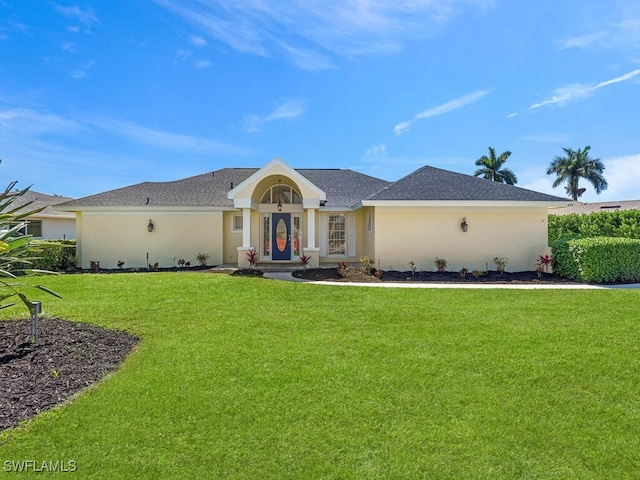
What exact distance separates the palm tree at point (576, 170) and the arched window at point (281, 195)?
154 feet

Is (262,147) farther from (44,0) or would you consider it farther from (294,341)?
(294,341)

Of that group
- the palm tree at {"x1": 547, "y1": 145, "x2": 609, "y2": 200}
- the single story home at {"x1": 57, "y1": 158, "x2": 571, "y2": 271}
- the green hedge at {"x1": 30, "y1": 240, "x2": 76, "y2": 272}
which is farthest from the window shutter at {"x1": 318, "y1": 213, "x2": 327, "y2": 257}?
the palm tree at {"x1": 547, "y1": 145, "x2": 609, "y2": 200}

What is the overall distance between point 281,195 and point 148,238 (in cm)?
711

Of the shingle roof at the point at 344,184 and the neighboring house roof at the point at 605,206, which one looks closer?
the shingle roof at the point at 344,184

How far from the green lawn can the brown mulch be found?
0.35 metres

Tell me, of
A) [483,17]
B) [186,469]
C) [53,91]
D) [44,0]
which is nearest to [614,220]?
[483,17]

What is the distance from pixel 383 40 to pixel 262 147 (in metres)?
13.4

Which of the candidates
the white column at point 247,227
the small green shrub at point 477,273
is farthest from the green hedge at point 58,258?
the small green shrub at point 477,273

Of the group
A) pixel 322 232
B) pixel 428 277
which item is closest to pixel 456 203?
pixel 428 277

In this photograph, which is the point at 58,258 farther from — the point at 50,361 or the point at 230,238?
the point at 50,361

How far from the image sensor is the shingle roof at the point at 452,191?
49.3 ft

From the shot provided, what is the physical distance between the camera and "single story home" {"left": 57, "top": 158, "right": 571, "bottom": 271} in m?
15.3

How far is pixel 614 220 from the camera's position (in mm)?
18078

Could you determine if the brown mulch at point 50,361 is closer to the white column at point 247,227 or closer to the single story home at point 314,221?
the white column at point 247,227
